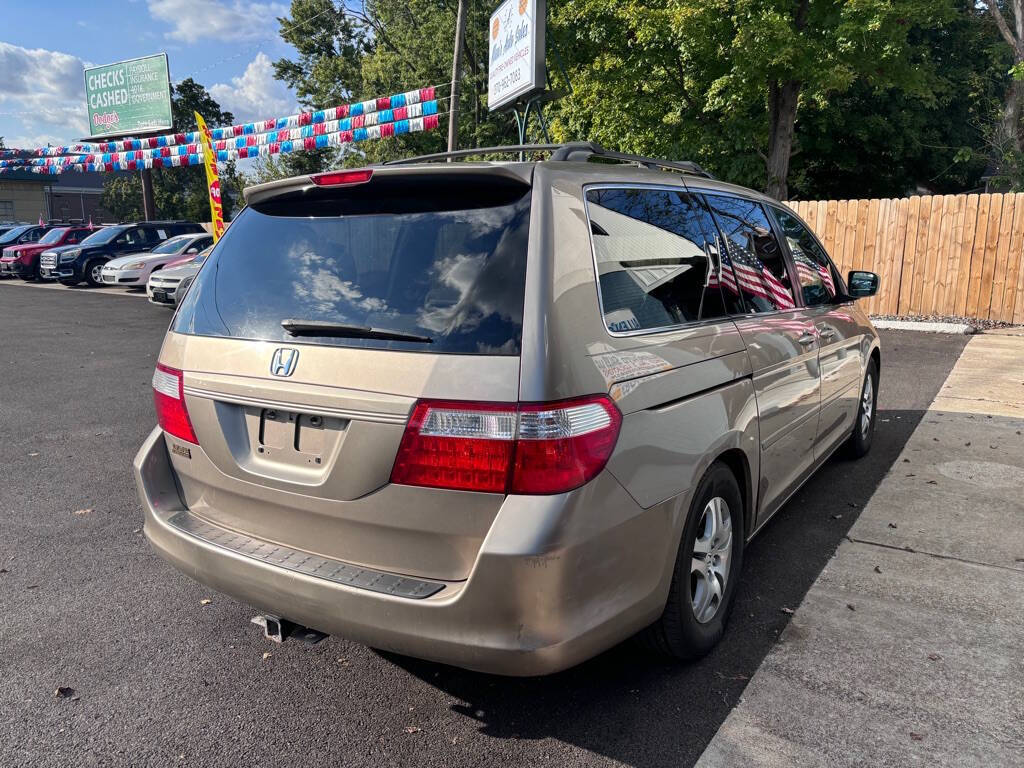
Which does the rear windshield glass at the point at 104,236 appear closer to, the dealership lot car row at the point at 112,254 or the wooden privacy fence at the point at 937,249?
the dealership lot car row at the point at 112,254

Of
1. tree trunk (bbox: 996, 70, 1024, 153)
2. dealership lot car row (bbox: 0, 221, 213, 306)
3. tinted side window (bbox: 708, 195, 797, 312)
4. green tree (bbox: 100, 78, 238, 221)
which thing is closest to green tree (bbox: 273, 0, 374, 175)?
green tree (bbox: 100, 78, 238, 221)

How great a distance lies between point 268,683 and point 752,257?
282 centimetres

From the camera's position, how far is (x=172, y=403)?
2.80 m

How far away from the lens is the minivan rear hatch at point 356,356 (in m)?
2.20

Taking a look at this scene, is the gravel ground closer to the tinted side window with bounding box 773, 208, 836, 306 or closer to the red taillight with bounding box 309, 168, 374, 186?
the tinted side window with bounding box 773, 208, 836, 306

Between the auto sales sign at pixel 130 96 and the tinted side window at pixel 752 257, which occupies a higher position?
the auto sales sign at pixel 130 96

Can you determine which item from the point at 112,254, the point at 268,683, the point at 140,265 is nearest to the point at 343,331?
the point at 268,683

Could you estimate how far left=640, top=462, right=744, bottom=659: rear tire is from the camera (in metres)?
2.68

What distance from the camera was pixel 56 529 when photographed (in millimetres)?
4332

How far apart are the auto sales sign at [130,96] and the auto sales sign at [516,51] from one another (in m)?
18.8

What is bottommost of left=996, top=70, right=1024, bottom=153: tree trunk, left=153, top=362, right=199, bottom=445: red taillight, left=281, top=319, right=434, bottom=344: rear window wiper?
left=153, top=362, right=199, bottom=445: red taillight

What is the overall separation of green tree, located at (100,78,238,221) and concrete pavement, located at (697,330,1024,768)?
54674mm

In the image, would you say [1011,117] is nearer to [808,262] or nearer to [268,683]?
[808,262]

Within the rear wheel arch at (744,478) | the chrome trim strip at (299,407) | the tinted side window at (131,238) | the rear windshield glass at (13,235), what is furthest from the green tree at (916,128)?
the rear windshield glass at (13,235)
